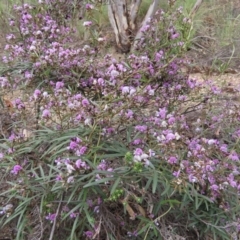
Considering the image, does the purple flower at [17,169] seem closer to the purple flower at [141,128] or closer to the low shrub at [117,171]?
the low shrub at [117,171]

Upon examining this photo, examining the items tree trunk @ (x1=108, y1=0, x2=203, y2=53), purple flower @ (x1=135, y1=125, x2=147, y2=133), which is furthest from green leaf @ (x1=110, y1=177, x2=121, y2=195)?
tree trunk @ (x1=108, y1=0, x2=203, y2=53)

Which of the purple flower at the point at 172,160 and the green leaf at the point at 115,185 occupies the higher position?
the green leaf at the point at 115,185

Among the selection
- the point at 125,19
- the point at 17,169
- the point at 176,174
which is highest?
the point at 17,169

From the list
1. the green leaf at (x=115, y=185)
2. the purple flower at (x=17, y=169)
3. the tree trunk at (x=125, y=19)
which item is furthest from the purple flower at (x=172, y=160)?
the tree trunk at (x=125, y=19)

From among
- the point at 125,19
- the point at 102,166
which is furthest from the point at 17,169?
the point at 125,19

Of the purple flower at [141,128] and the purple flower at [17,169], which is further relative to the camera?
the purple flower at [141,128]

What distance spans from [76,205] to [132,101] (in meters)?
0.49

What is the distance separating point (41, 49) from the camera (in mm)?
2525

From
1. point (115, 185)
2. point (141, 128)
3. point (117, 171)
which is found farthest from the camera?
point (141, 128)

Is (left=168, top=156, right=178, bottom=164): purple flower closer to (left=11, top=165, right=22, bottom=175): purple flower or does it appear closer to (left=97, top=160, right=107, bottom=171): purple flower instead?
(left=97, top=160, right=107, bottom=171): purple flower

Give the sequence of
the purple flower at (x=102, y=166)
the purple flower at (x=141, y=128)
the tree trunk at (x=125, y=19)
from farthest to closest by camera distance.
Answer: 1. the tree trunk at (x=125, y=19)
2. the purple flower at (x=141, y=128)
3. the purple flower at (x=102, y=166)

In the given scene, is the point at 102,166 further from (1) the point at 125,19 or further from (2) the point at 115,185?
(1) the point at 125,19

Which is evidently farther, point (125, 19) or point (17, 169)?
point (125, 19)

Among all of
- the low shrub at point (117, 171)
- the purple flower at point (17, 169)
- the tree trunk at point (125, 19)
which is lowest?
the tree trunk at point (125, 19)
